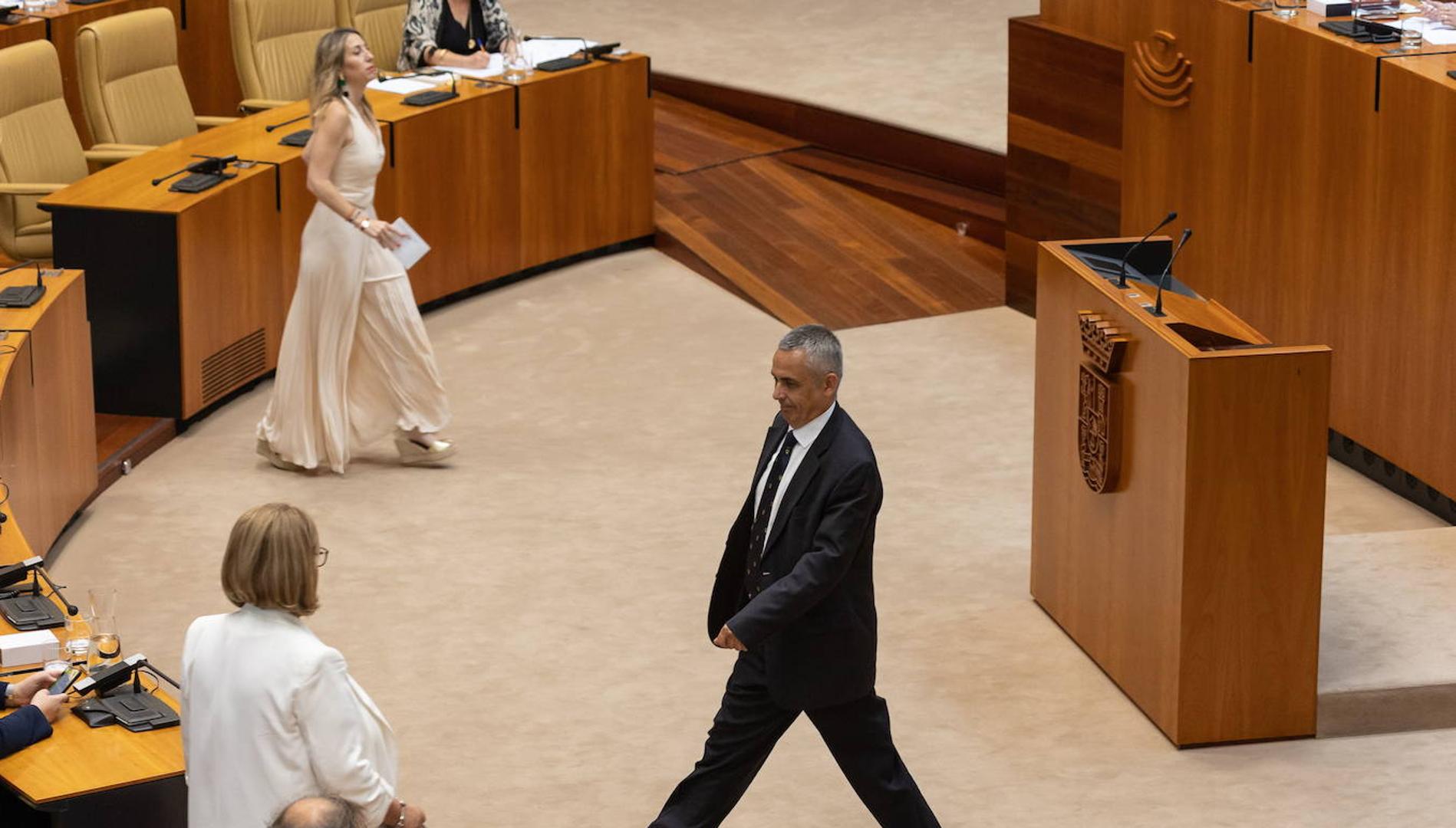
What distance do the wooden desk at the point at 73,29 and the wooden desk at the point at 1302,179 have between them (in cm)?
Answer: 429

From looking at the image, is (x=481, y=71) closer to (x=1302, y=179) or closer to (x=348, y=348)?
(x=348, y=348)

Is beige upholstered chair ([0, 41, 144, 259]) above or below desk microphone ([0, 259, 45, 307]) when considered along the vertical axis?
above

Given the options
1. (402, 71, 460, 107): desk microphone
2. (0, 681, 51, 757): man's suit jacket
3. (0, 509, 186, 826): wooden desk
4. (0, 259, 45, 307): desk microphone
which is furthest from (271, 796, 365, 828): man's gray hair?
(402, 71, 460, 107): desk microphone

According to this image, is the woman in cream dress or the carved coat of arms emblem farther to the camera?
the woman in cream dress

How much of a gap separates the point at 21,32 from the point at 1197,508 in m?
6.24

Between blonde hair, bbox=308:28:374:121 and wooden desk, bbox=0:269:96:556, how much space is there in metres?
0.94

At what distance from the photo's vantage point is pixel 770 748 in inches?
165

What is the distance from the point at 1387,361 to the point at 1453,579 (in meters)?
1.13

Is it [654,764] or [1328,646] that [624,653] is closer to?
[654,764]

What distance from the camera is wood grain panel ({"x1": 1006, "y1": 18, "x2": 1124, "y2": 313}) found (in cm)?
793

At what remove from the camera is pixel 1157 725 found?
5066mm

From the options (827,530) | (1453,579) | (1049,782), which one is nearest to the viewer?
(827,530)

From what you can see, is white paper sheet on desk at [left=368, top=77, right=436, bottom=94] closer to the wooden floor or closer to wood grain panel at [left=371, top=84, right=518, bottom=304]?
wood grain panel at [left=371, top=84, right=518, bottom=304]

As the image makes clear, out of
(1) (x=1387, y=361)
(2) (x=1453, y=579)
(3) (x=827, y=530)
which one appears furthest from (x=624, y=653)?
(1) (x=1387, y=361)
